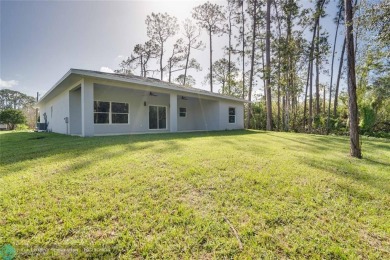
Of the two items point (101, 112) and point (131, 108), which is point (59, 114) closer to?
point (101, 112)

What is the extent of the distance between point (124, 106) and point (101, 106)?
50.3 inches

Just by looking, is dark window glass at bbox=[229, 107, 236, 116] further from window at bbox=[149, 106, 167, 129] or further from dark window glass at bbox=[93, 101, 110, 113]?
dark window glass at bbox=[93, 101, 110, 113]

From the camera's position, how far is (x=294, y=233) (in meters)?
2.09

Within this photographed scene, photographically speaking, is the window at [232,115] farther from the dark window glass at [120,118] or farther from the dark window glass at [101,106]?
the dark window glass at [101,106]

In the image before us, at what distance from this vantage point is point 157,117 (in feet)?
42.6

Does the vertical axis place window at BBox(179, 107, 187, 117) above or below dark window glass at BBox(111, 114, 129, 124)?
above

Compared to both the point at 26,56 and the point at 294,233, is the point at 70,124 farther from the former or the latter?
the point at 294,233

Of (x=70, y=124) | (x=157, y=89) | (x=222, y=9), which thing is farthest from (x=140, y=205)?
(x=222, y=9)

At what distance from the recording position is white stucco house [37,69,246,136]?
28.2 feet

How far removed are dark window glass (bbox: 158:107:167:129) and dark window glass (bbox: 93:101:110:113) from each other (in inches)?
133

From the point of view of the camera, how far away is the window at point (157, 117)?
12.6 meters

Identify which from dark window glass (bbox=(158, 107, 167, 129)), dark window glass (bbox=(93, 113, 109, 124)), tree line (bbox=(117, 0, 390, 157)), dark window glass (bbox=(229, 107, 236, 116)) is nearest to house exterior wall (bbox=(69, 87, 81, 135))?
dark window glass (bbox=(93, 113, 109, 124))

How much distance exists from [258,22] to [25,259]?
2046cm

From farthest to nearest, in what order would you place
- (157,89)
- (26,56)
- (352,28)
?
(26,56) → (157,89) → (352,28)
